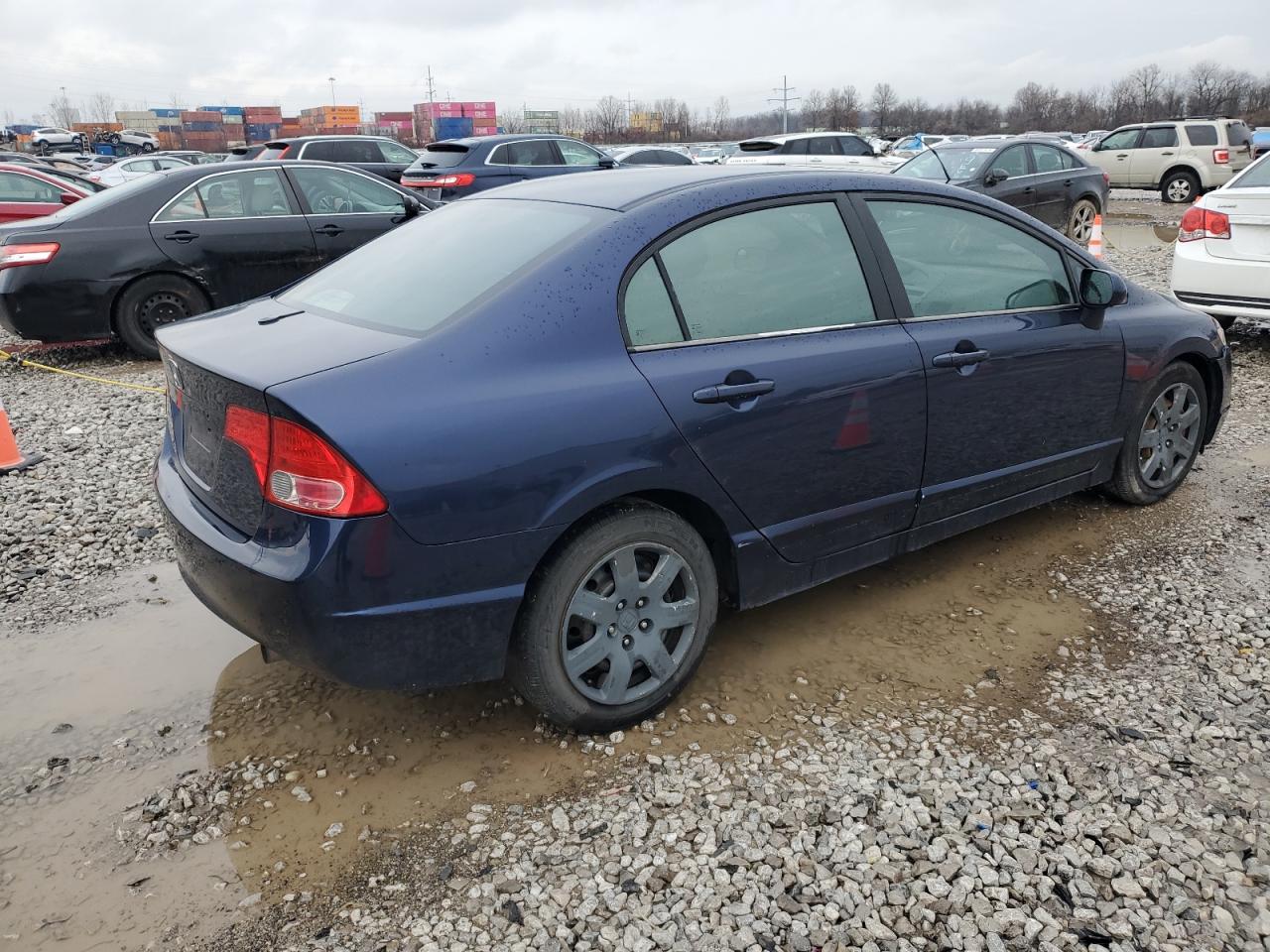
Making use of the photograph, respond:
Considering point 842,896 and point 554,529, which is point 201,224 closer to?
point 554,529

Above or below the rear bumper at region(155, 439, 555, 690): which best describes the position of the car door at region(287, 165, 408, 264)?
above

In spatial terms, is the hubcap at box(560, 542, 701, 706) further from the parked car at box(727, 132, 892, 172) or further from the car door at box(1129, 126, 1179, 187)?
the car door at box(1129, 126, 1179, 187)

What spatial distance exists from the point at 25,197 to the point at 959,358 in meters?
14.1

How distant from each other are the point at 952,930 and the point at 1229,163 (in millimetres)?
22626

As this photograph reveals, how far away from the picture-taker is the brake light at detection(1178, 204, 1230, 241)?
7102mm

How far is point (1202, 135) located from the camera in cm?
2005

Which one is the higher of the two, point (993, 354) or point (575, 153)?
point (575, 153)

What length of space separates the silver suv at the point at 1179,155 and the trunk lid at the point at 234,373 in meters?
22.0

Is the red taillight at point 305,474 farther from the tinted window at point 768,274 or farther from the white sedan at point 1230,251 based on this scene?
the white sedan at point 1230,251

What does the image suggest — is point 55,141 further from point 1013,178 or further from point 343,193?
point 1013,178

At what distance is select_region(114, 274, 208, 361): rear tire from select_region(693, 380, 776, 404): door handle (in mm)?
6314

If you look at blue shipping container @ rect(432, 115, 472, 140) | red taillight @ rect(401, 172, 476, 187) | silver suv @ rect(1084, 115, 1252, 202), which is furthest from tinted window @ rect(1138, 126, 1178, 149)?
blue shipping container @ rect(432, 115, 472, 140)

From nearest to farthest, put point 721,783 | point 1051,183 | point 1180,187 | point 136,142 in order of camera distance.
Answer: point 721,783 < point 1051,183 < point 1180,187 < point 136,142

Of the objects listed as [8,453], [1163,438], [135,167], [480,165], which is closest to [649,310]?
[1163,438]
